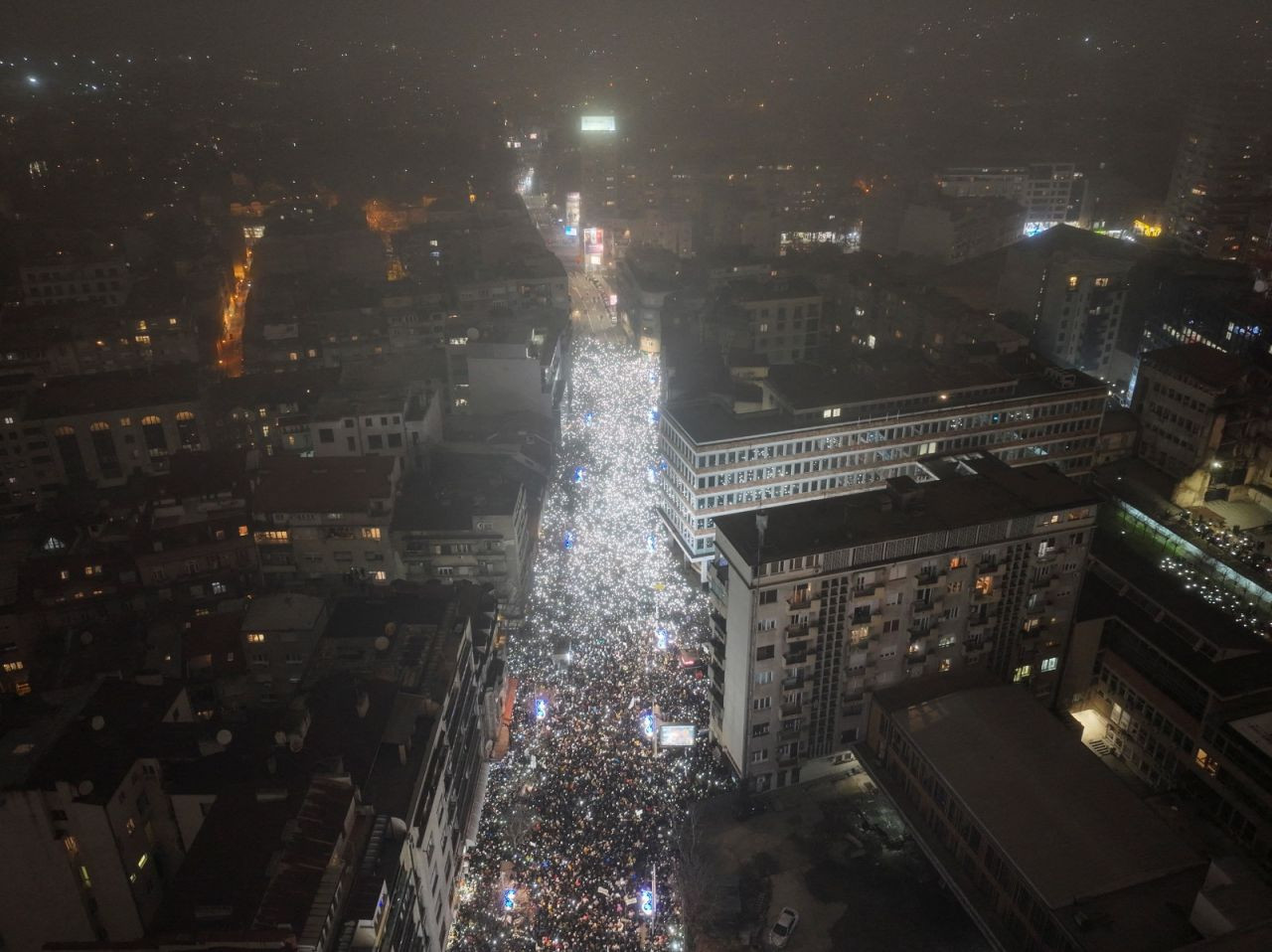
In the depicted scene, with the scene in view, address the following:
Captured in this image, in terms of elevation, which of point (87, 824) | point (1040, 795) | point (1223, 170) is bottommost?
point (1040, 795)

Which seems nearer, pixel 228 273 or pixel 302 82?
pixel 228 273

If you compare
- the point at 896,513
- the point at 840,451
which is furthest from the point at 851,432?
the point at 896,513

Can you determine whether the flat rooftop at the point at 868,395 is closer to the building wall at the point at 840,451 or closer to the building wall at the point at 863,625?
the building wall at the point at 840,451

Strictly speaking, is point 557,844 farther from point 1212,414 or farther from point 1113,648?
point 1212,414

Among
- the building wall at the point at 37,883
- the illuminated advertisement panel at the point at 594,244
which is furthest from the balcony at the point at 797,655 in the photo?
the illuminated advertisement panel at the point at 594,244

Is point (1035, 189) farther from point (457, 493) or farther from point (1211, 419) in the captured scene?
point (457, 493)

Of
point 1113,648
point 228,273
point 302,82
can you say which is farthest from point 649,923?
point 302,82
